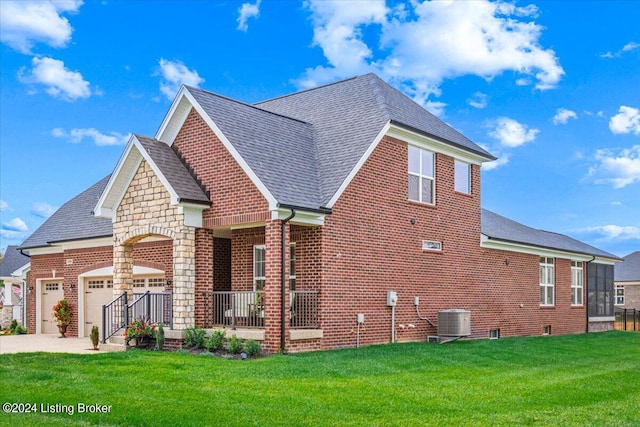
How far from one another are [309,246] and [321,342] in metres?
2.52

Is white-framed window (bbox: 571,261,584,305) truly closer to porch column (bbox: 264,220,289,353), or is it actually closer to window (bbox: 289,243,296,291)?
window (bbox: 289,243,296,291)

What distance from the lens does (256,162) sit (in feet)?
61.2

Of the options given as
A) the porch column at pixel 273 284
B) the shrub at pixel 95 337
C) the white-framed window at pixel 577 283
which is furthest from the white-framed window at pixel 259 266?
the white-framed window at pixel 577 283

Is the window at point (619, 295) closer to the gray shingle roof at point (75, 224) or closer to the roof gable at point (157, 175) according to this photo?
the gray shingle roof at point (75, 224)

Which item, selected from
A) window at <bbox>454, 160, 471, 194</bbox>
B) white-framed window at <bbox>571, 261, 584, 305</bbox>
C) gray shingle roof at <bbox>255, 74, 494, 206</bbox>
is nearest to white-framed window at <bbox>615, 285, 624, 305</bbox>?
white-framed window at <bbox>571, 261, 584, 305</bbox>

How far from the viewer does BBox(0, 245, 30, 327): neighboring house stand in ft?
119

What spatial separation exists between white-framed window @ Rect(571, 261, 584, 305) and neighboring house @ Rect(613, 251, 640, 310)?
27675 millimetres

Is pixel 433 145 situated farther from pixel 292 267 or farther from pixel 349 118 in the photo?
pixel 292 267

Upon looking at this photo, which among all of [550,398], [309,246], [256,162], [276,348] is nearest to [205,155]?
[256,162]

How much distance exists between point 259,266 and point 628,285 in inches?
1845

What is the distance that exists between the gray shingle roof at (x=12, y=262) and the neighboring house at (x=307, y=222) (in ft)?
69.8

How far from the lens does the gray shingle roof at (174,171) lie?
19.2 m

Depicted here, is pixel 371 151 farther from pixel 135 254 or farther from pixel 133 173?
pixel 135 254

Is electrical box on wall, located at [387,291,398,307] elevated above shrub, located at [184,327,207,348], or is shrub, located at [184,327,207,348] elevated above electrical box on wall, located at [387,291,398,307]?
electrical box on wall, located at [387,291,398,307]
